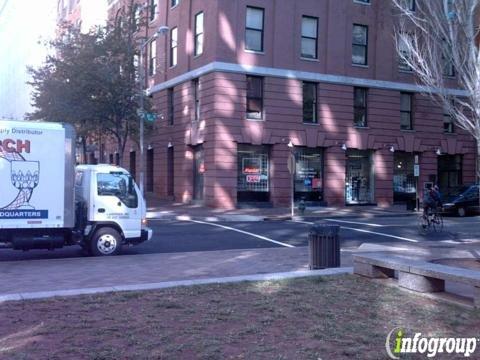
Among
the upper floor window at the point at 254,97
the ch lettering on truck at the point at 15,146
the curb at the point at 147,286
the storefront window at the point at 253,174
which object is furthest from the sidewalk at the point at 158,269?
the upper floor window at the point at 254,97

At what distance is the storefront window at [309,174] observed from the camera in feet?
111

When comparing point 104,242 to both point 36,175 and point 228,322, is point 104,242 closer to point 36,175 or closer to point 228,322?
point 36,175

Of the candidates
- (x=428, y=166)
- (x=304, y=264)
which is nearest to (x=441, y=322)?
(x=304, y=264)

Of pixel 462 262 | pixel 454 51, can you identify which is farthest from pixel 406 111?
pixel 462 262

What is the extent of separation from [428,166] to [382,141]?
159 inches

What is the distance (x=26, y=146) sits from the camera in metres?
12.9

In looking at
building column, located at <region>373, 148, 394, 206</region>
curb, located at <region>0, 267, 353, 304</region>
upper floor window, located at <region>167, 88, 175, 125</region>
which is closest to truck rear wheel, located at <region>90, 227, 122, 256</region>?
curb, located at <region>0, 267, 353, 304</region>

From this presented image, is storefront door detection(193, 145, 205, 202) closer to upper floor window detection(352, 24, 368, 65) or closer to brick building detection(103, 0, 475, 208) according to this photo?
brick building detection(103, 0, 475, 208)

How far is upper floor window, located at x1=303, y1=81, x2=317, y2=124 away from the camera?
33719 millimetres

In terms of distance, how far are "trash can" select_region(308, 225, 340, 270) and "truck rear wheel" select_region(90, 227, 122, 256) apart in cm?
501

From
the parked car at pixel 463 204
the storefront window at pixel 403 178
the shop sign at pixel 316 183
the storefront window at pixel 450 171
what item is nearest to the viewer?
the parked car at pixel 463 204

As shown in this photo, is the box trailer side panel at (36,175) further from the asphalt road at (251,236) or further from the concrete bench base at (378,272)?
the concrete bench base at (378,272)

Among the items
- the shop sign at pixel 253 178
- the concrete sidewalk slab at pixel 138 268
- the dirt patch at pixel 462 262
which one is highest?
the shop sign at pixel 253 178

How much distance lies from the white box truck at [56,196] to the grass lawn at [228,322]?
5.56 meters
